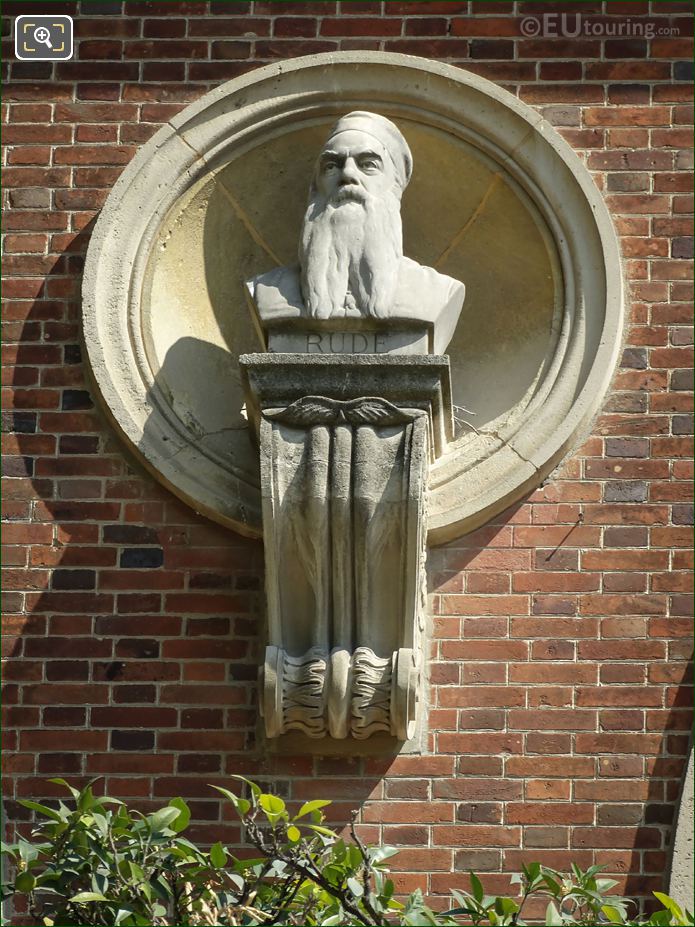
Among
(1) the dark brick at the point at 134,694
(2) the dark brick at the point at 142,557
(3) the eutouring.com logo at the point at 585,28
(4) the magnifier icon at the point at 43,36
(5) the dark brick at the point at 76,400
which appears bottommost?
(1) the dark brick at the point at 134,694

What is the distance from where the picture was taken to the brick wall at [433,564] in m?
5.65

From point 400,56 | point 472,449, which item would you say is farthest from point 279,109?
point 472,449

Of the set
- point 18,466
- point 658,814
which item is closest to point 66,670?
point 18,466

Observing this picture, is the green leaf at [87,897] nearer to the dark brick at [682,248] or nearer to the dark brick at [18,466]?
the dark brick at [18,466]

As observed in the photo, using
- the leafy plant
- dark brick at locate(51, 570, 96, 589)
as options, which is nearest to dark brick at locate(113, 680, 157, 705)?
dark brick at locate(51, 570, 96, 589)

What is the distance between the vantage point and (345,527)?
216 inches

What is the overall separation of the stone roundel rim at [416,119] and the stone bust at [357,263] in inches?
11.8

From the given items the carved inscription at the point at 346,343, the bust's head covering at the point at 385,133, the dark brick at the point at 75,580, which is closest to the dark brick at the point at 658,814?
the carved inscription at the point at 346,343

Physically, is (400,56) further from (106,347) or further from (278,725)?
(278,725)

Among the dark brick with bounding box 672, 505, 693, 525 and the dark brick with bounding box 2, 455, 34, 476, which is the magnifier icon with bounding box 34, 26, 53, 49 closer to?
the dark brick with bounding box 2, 455, 34, 476

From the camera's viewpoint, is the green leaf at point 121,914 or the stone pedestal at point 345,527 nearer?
the green leaf at point 121,914

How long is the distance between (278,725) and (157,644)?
47 cm

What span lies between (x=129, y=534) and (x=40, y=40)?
1.64 meters

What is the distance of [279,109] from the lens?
6.26 m
